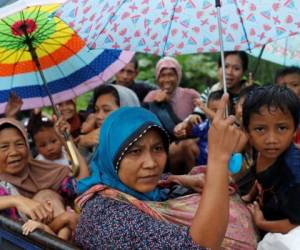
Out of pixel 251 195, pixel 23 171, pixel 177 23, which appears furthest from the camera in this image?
pixel 23 171

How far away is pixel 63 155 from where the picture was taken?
4.49 metres

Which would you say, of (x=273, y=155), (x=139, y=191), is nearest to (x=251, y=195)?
(x=273, y=155)

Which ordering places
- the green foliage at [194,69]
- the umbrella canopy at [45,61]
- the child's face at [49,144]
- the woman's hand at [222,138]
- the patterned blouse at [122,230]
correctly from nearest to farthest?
the woman's hand at [222,138] < the patterned blouse at [122,230] < the umbrella canopy at [45,61] < the child's face at [49,144] < the green foliage at [194,69]

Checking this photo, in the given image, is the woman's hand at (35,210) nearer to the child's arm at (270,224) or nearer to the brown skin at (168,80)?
the child's arm at (270,224)

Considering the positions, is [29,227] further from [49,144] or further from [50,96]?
[49,144]

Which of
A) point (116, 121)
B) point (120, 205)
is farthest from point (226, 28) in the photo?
point (120, 205)

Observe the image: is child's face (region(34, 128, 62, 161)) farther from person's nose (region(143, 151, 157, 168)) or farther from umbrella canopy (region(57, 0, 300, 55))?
person's nose (region(143, 151, 157, 168))

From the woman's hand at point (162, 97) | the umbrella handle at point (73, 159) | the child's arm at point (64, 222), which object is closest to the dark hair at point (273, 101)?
the child's arm at point (64, 222)

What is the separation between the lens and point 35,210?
111 inches

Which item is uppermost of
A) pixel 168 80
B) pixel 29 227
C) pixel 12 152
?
pixel 168 80

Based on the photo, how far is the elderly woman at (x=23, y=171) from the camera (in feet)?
11.3

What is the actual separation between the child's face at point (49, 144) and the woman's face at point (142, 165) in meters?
2.11

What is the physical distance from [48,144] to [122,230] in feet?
7.89

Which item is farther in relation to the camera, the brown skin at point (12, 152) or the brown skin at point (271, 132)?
the brown skin at point (12, 152)
